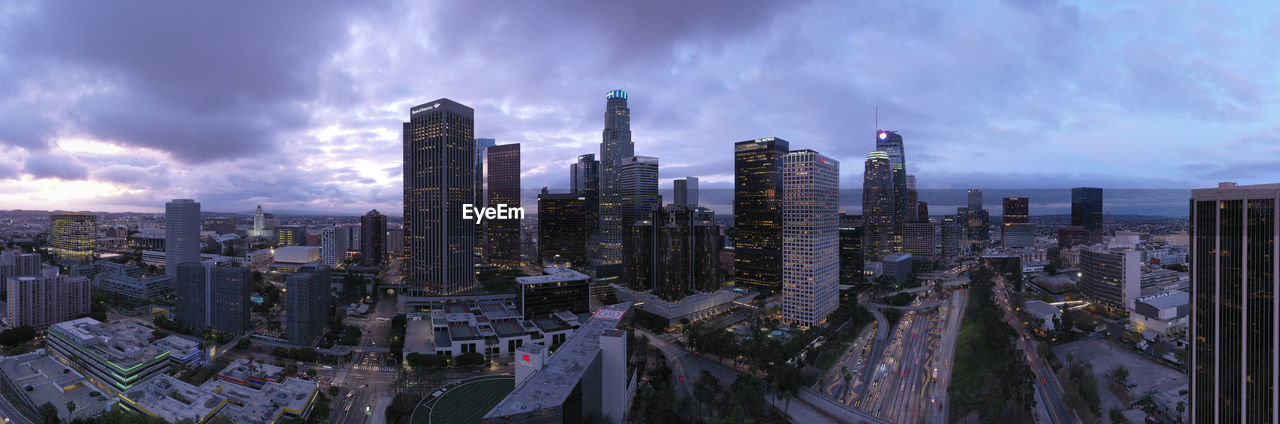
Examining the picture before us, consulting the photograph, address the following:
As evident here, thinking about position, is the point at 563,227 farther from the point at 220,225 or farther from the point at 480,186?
the point at 220,225

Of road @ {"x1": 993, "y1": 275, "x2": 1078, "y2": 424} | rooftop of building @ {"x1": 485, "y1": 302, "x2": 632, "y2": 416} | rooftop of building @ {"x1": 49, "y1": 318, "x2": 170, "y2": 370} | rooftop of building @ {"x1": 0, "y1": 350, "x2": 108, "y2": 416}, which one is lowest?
road @ {"x1": 993, "y1": 275, "x2": 1078, "y2": 424}

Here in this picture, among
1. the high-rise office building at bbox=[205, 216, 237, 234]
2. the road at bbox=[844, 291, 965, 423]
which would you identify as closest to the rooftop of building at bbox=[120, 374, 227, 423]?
the road at bbox=[844, 291, 965, 423]

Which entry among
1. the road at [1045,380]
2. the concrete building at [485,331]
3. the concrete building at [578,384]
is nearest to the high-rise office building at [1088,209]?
the road at [1045,380]

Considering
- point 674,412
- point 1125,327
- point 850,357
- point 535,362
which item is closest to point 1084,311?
point 1125,327

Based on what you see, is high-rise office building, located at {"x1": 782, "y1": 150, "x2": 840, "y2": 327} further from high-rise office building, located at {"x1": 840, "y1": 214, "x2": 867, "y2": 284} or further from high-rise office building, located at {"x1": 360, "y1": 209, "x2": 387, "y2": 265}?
high-rise office building, located at {"x1": 360, "y1": 209, "x2": 387, "y2": 265}

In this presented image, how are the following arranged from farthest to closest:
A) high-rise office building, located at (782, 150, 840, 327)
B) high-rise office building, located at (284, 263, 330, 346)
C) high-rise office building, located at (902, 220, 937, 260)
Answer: high-rise office building, located at (902, 220, 937, 260) → high-rise office building, located at (782, 150, 840, 327) → high-rise office building, located at (284, 263, 330, 346)
